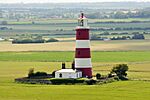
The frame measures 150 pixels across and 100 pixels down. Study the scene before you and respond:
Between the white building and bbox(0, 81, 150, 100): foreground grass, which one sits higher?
the white building

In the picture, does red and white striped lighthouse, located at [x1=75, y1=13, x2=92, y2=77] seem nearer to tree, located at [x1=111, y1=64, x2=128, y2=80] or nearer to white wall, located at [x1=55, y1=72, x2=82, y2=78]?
white wall, located at [x1=55, y1=72, x2=82, y2=78]

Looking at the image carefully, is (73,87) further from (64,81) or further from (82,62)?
(82,62)

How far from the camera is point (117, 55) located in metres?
99.2

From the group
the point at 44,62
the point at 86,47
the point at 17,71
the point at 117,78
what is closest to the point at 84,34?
the point at 86,47

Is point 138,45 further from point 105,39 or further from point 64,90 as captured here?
point 64,90

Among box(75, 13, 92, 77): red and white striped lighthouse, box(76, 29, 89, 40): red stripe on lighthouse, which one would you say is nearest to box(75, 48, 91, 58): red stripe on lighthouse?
box(75, 13, 92, 77): red and white striped lighthouse

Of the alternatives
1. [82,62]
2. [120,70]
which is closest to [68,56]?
[120,70]

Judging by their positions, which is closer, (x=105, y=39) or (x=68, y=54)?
(x=68, y=54)

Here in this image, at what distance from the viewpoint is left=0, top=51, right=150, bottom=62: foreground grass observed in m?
92.0

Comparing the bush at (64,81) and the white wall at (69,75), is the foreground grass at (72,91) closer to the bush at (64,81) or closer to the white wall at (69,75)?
the bush at (64,81)

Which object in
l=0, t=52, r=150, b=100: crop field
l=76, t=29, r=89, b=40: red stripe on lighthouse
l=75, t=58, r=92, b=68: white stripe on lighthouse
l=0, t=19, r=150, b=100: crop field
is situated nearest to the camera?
l=0, t=52, r=150, b=100: crop field

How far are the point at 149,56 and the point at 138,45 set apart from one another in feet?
77.0

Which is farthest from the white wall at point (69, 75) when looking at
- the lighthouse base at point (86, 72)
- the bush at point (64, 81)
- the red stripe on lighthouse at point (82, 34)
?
the red stripe on lighthouse at point (82, 34)

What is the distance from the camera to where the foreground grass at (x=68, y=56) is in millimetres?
92000
